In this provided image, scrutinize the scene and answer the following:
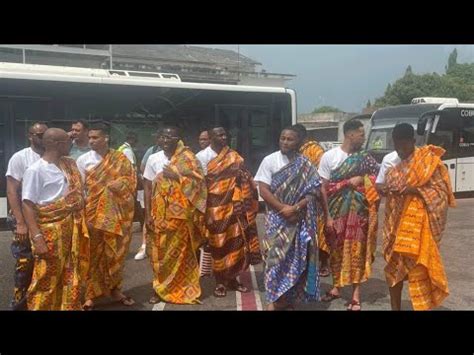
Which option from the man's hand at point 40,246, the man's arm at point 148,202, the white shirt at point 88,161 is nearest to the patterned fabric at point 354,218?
the man's arm at point 148,202

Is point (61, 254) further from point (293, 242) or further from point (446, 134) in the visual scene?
point (446, 134)

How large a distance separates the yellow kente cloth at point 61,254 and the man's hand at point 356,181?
87.2 inches

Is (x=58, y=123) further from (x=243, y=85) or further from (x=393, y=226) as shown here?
(x=393, y=226)

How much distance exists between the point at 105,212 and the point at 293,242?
1.63 m

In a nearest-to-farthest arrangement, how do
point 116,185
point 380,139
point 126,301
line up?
point 116,185
point 126,301
point 380,139

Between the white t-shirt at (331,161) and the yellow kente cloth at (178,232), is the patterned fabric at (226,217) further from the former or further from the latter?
the white t-shirt at (331,161)

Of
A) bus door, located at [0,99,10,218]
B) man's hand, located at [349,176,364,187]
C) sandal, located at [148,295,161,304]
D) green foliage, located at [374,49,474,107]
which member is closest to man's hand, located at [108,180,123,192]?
sandal, located at [148,295,161,304]

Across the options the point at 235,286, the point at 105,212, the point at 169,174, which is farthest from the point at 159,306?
the point at 169,174

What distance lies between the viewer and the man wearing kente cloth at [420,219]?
3.44m

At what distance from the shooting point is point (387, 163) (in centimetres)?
381

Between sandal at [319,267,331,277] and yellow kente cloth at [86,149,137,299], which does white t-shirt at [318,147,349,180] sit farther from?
yellow kente cloth at [86,149,137,299]

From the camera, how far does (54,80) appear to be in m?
7.97

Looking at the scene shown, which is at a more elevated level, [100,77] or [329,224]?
[100,77]
